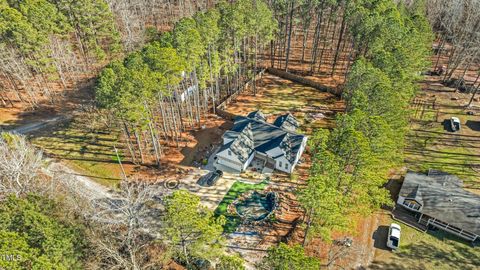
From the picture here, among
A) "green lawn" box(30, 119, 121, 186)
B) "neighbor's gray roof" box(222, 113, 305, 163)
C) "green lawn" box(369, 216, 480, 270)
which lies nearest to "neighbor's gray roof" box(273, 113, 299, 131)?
"neighbor's gray roof" box(222, 113, 305, 163)

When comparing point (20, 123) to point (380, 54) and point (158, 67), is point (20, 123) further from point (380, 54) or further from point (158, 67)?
point (380, 54)

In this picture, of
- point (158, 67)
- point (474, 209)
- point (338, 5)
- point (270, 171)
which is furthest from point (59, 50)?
point (474, 209)

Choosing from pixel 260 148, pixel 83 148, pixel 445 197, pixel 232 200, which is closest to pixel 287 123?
pixel 260 148

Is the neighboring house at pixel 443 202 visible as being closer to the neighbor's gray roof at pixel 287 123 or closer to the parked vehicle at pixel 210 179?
the neighbor's gray roof at pixel 287 123

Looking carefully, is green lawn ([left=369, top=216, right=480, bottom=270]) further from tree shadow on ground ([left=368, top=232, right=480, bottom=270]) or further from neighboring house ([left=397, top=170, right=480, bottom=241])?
neighboring house ([left=397, top=170, right=480, bottom=241])

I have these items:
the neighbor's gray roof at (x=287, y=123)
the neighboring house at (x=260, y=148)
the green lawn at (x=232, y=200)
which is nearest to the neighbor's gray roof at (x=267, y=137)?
the neighboring house at (x=260, y=148)

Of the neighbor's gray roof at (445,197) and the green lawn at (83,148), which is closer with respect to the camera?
the neighbor's gray roof at (445,197)
